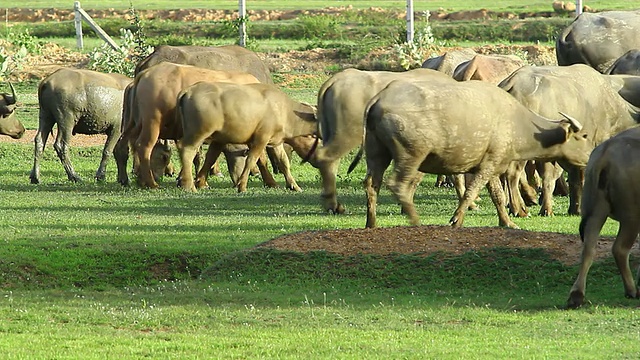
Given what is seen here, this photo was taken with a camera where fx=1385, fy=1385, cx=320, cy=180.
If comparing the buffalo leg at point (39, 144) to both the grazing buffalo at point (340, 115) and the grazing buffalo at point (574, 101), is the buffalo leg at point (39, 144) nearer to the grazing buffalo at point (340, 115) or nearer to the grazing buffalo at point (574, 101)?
the grazing buffalo at point (340, 115)

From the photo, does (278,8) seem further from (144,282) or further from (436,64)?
(144,282)

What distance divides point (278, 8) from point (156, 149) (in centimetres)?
5083

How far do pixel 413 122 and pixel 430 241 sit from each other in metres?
1.46

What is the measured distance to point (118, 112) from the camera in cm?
2669

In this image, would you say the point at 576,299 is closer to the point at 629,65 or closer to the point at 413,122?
the point at 413,122

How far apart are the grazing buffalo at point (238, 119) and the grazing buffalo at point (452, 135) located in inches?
259

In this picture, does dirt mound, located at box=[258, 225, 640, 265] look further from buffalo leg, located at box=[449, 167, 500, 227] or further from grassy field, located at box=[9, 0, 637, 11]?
grassy field, located at box=[9, 0, 637, 11]

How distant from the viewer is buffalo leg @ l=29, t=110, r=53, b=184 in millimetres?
25188

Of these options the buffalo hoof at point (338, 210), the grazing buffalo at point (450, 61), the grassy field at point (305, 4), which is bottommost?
the grassy field at point (305, 4)

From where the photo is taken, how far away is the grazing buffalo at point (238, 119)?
899 inches

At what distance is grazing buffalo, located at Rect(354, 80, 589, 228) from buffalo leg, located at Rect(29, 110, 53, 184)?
10135 mm

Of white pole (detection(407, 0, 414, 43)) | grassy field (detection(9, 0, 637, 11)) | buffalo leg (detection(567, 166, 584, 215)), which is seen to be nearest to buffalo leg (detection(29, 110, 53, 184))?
buffalo leg (detection(567, 166, 584, 215))

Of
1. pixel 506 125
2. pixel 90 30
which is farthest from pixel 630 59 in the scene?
pixel 90 30

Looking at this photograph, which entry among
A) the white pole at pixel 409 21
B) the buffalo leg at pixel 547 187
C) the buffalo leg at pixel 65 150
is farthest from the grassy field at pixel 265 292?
the white pole at pixel 409 21
